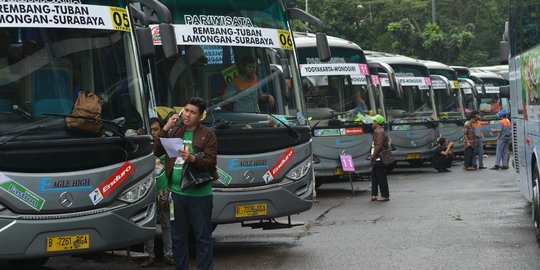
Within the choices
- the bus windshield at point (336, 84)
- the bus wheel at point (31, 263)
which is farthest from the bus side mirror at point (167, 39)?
the bus windshield at point (336, 84)

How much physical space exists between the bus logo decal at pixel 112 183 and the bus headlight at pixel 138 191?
5.8 inches

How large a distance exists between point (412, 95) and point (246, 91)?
1714 cm

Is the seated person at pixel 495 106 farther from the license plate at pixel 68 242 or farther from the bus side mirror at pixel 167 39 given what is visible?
the license plate at pixel 68 242

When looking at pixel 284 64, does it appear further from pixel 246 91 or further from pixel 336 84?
pixel 336 84

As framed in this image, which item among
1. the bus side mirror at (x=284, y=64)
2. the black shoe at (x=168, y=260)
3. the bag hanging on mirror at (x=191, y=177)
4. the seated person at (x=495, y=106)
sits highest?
the bus side mirror at (x=284, y=64)

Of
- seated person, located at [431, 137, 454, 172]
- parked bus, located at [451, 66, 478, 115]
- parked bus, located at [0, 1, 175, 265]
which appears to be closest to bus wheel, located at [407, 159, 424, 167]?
seated person, located at [431, 137, 454, 172]

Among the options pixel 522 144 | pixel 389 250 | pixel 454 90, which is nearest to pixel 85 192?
pixel 389 250

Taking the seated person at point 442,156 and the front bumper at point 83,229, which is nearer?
the front bumper at point 83,229

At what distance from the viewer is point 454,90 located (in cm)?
3203

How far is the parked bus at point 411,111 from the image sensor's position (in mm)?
27297

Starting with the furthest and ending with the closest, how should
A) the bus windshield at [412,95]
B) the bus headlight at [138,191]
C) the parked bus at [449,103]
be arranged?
the parked bus at [449,103], the bus windshield at [412,95], the bus headlight at [138,191]

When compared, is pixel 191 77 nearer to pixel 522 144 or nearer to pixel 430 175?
pixel 522 144

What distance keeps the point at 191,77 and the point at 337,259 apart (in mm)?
2660

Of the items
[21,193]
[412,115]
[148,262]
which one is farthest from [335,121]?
[21,193]
